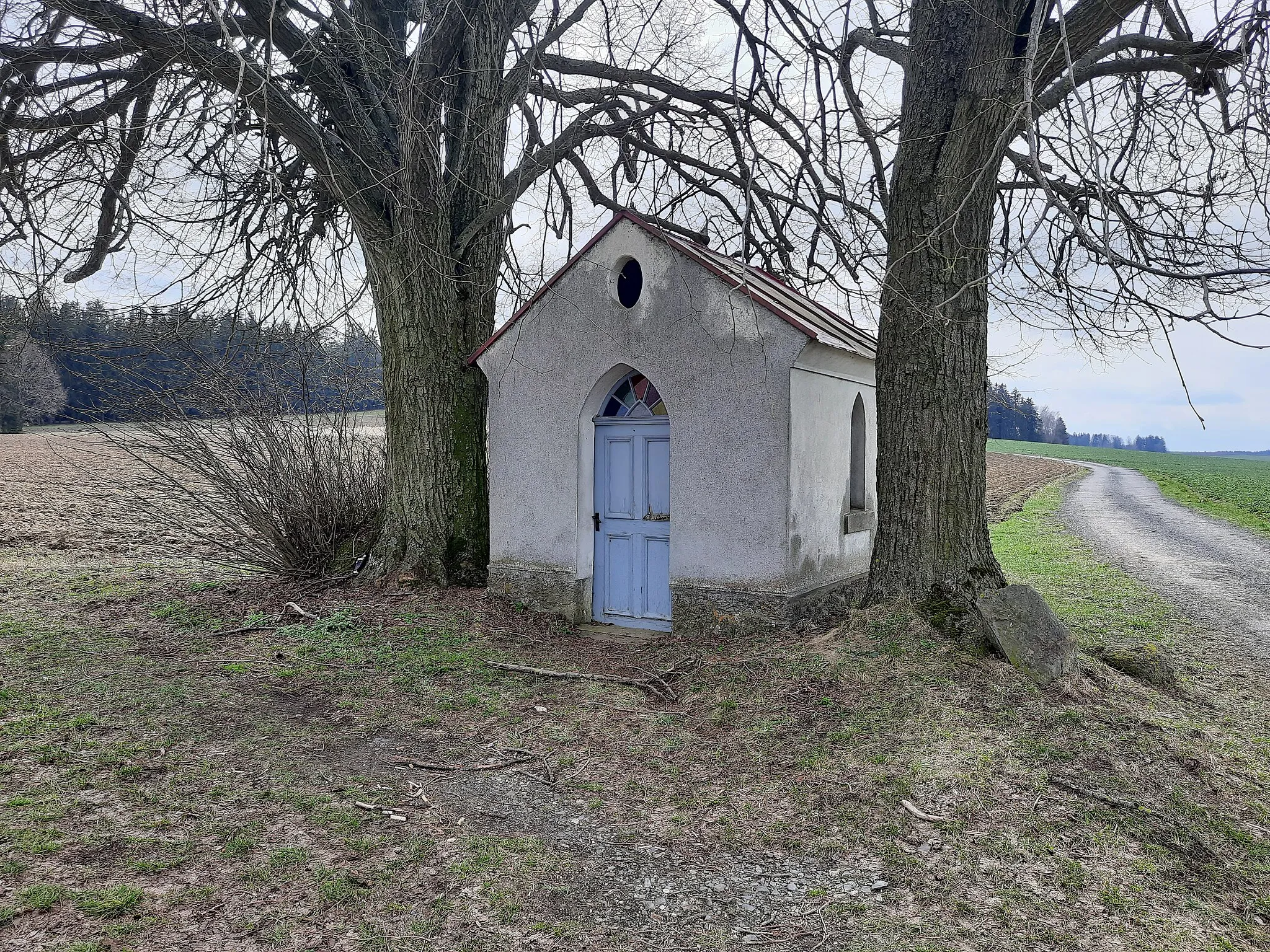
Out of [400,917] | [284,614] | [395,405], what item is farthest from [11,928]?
[395,405]

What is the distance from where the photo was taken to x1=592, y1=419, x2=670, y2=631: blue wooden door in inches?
362

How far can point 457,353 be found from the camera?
10547mm

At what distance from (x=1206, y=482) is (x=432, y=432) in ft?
158

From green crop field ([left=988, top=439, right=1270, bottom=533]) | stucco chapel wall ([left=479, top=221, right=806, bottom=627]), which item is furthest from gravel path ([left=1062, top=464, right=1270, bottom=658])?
stucco chapel wall ([left=479, top=221, right=806, bottom=627])

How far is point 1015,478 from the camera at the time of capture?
42.8 metres

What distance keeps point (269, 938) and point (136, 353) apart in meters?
8.99

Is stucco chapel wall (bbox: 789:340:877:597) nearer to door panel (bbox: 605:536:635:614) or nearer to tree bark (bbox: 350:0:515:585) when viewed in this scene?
door panel (bbox: 605:536:635:614)

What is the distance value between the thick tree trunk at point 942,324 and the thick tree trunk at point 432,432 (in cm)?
522

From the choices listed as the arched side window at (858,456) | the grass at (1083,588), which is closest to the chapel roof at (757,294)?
the arched side window at (858,456)

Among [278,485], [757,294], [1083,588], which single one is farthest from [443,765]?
[1083,588]

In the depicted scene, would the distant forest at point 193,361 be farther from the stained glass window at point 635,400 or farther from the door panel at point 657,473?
the door panel at point 657,473

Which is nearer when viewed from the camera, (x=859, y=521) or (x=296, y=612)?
(x=296, y=612)

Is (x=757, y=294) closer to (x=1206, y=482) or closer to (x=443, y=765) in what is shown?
(x=443, y=765)

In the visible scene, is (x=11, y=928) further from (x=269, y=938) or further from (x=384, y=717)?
(x=384, y=717)
